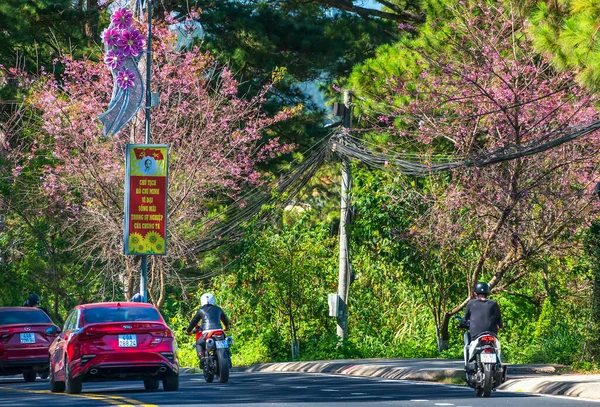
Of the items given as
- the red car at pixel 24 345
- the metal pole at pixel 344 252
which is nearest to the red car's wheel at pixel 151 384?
the red car at pixel 24 345

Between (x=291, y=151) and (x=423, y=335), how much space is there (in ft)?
35.0

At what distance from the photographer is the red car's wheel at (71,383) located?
1975cm

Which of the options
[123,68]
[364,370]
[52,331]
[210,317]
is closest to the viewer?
[210,317]

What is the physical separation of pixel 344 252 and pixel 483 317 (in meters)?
11.9

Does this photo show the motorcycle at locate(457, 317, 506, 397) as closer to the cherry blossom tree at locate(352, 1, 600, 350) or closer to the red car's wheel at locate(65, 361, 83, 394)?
the red car's wheel at locate(65, 361, 83, 394)

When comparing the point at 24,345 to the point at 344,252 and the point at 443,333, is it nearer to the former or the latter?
the point at 344,252

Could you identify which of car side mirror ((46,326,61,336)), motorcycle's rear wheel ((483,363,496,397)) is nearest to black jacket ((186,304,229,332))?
car side mirror ((46,326,61,336))

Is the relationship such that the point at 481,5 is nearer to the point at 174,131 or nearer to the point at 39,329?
the point at 174,131

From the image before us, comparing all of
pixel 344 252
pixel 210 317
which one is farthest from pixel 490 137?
pixel 210 317

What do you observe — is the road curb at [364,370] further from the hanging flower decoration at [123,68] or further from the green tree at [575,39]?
the hanging flower decoration at [123,68]

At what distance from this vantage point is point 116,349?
19.5 meters

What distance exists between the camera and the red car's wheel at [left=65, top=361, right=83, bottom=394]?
1975cm

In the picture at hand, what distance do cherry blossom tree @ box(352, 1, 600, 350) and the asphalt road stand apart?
20.4 ft

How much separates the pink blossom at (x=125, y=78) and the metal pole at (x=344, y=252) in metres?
5.28
